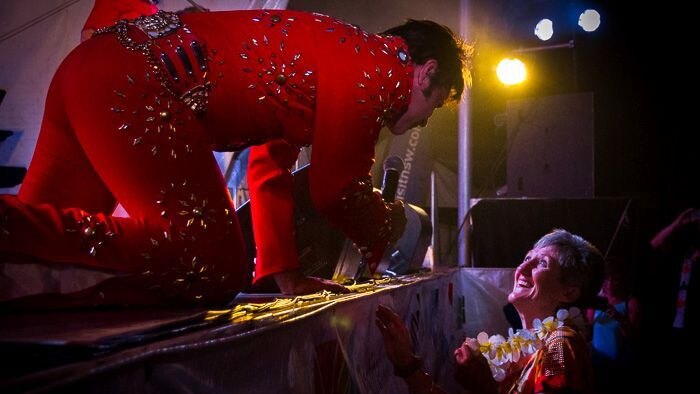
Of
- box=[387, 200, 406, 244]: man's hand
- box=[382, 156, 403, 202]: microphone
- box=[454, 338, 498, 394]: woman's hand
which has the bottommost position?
box=[454, 338, 498, 394]: woman's hand

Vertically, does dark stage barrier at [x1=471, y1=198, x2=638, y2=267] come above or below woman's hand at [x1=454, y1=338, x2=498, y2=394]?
above

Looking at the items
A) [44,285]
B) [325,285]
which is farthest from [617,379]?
[44,285]

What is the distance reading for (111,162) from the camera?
3.86ft

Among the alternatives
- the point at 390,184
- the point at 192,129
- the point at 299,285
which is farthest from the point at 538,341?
the point at 192,129

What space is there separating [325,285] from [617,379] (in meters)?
2.79

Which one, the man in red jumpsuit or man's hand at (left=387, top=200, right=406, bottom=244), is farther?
man's hand at (left=387, top=200, right=406, bottom=244)

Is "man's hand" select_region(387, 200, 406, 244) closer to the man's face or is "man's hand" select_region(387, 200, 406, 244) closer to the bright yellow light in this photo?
the man's face

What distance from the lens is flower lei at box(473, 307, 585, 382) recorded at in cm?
179

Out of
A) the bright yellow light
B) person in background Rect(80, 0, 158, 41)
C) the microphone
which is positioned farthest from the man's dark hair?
the bright yellow light

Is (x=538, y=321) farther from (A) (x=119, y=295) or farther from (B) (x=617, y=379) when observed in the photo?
(B) (x=617, y=379)

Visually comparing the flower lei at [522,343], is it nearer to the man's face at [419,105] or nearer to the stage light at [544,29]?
the man's face at [419,105]

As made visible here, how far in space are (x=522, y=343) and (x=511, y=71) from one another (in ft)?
13.4

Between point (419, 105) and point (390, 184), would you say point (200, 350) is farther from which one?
point (390, 184)

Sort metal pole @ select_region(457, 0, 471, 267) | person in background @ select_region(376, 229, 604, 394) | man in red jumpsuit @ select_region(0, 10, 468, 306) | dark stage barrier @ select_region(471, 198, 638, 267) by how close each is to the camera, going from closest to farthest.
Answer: man in red jumpsuit @ select_region(0, 10, 468, 306) < person in background @ select_region(376, 229, 604, 394) < dark stage barrier @ select_region(471, 198, 638, 267) < metal pole @ select_region(457, 0, 471, 267)
